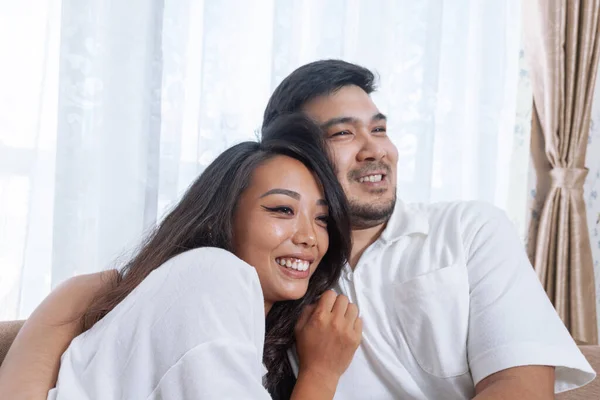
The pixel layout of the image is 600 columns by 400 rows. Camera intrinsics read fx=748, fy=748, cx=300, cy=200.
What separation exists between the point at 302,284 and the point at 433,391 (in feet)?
1.27

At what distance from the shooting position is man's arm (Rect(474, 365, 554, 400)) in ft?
4.86

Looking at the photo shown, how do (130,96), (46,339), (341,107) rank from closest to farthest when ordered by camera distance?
(46,339) → (341,107) → (130,96)

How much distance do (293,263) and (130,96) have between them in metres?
1.08

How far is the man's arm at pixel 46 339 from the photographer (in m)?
1.32

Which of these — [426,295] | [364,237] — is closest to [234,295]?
[426,295]

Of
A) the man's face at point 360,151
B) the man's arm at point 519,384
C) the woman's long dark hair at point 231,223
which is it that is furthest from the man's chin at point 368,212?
the man's arm at point 519,384

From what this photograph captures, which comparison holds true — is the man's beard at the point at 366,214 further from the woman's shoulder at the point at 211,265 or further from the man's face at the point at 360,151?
the woman's shoulder at the point at 211,265

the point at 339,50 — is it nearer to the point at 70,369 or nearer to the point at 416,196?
the point at 416,196

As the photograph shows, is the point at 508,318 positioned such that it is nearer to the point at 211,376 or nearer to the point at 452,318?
the point at 452,318

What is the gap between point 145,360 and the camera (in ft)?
3.80

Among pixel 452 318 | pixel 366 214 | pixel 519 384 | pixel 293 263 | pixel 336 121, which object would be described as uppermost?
pixel 336 121

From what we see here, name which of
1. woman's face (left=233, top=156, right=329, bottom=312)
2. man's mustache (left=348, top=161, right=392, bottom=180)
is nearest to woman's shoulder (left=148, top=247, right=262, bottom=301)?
woman's face (left=233, top=156, right=329, bottom=312)

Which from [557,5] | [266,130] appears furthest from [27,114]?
[557,5]

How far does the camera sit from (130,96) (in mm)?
2408
